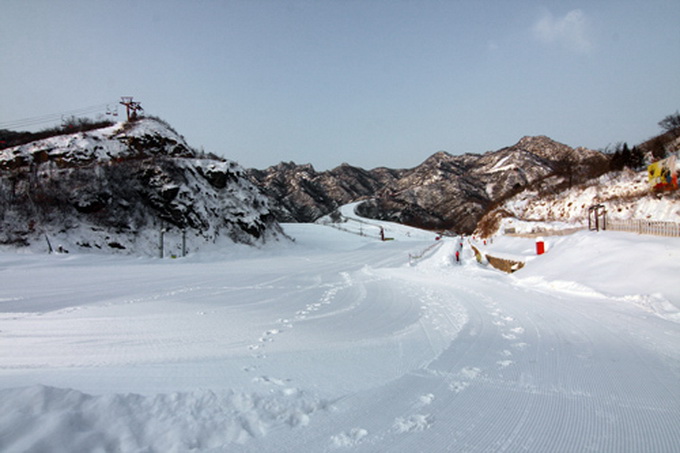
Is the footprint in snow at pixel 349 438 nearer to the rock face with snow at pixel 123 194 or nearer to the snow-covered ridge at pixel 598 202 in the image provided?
the snow-covered ridge at pixel 598 202

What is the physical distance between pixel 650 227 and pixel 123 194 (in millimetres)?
33328

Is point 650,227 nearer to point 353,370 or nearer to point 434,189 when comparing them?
point 353,370

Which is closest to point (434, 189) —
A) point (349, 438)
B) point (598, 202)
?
point (598, 202)

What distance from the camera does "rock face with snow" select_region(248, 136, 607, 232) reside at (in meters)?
125

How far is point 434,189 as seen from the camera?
14712 cm

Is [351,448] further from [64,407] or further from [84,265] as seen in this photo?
[84,265]

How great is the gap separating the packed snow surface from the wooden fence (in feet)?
5.46

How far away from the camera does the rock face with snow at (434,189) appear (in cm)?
12456

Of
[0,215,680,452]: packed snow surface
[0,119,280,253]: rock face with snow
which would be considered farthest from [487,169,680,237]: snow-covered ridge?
[0,119,280,253]: rock face with snow

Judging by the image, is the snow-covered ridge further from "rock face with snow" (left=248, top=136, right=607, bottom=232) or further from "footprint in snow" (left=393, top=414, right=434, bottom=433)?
"rock face with snow" (left=248, top=136, right=607, bottom=232)

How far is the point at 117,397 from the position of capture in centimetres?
286

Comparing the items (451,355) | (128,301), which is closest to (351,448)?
(451,355)

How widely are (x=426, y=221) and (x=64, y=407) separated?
423ft

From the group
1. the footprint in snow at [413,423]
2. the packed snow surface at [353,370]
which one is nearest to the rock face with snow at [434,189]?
the packed snow surface at [353,370]
